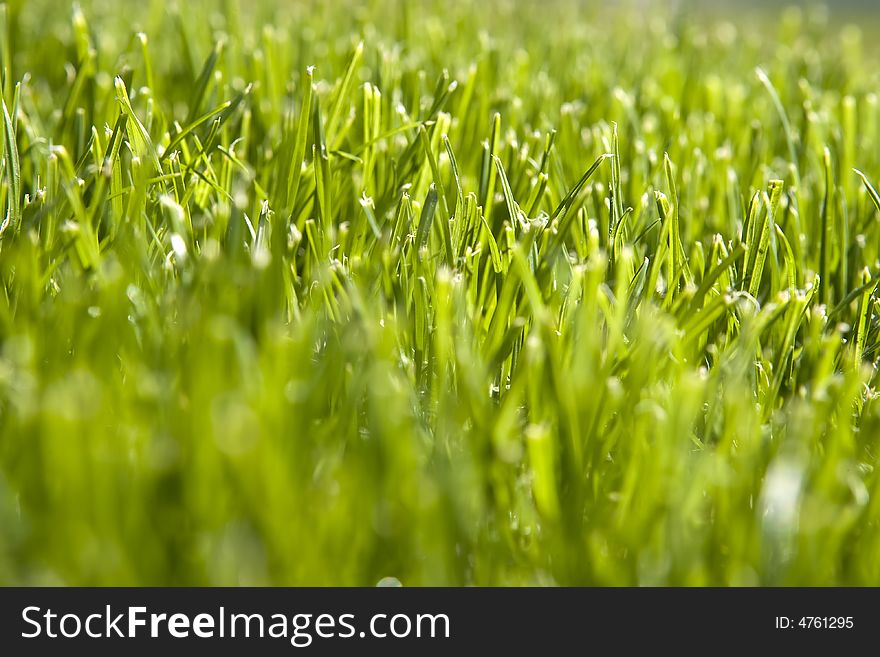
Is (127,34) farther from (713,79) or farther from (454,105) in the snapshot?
(713,79)

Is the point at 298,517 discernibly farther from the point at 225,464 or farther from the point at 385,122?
the point at 385,122

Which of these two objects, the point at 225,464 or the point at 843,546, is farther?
the point at 843,546

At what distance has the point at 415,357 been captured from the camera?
100cm

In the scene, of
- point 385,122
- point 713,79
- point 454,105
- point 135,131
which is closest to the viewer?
point 135,131

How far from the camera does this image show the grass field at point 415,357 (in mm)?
682

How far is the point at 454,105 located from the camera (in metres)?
1.65

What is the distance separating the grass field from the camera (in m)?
0.68

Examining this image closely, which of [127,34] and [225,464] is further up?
[127,34]

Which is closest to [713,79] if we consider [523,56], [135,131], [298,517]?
[523,56]

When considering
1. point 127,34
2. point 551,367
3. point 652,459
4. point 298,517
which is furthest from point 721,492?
point 127,34

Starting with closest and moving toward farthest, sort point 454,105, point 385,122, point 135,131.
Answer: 1. point 135,131
2. point 385,122
3. point 454,105

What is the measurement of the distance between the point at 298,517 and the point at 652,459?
12.6 inches
